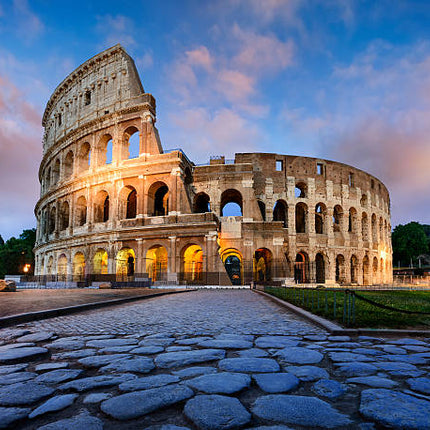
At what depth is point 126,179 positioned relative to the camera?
27797mm

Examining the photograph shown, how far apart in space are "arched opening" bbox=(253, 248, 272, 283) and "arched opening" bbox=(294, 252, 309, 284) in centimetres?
286

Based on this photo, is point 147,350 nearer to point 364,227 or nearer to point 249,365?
point 249,365

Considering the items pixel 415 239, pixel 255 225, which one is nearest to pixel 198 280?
pixel 255 225

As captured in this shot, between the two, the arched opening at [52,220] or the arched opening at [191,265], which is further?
the arched opening at [52,220]

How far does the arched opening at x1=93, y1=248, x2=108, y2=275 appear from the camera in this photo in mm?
28578

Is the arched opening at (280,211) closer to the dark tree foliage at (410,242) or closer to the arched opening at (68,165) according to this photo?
the arched opening at (68,165)

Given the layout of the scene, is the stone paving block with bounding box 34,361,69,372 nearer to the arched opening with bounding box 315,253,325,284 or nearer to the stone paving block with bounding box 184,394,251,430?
the stone paving block with bounding box 184,394,251,430

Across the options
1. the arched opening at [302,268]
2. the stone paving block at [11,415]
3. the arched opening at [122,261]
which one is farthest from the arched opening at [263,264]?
the stone paving block at [11,415]

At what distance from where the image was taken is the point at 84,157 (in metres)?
32.9

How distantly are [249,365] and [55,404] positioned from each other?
1.55m

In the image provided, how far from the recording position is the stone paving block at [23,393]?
1991mm

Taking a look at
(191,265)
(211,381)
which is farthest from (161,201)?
(211,381)

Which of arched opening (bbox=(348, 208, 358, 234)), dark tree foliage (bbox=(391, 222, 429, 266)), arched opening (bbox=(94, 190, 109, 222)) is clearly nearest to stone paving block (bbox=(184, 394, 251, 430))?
arched opening (bbox=(94, 190, 109, 222))

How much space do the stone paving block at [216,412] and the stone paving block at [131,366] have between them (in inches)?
33.7
